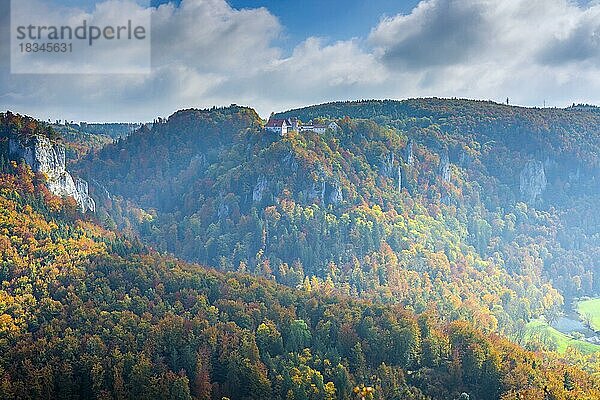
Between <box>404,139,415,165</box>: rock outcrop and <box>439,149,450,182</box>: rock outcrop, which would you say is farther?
<box>439,149,450,182</box>: rock outcrop

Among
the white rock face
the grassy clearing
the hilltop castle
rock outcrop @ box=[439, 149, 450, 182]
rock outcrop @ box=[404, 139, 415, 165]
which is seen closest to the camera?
the white rock face

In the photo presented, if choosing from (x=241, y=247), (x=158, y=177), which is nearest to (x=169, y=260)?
(x=241, y=247)

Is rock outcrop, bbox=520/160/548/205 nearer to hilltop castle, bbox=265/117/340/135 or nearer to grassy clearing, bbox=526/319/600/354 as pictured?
hilltop castle, bbox=265/117/340/135

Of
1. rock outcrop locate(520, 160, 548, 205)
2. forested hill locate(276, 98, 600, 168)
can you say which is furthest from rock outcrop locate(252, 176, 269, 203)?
rock outcrop locate(520, 160, 548, 205)

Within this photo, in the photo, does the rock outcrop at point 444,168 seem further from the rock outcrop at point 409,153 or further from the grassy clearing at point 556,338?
the grassy clearing at point 556,338

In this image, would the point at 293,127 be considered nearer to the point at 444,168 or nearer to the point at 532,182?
the point at 444,168

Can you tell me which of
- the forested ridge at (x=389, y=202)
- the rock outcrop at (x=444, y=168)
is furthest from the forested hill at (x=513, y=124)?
the rock outcrop at (x=444, y=168)
